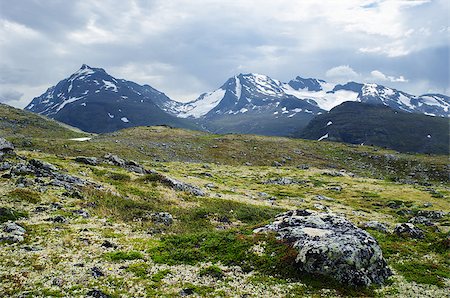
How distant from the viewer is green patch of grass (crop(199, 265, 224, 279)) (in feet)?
83.4

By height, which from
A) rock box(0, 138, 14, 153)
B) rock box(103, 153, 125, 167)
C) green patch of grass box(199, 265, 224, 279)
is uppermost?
rock box(0, 138, 14, 153)

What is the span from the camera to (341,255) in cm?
2525

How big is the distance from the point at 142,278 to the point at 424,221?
45.4m

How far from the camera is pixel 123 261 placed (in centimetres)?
2661

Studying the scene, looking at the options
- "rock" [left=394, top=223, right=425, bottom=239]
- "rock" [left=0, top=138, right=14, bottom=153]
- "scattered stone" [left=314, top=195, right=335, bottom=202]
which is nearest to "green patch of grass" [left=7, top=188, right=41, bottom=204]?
"rock" [left=0, top=138, right=14, bottom=153]

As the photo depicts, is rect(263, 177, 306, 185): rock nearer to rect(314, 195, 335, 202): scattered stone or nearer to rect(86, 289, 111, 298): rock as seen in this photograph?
rect(314, 195, 335, 202): scattered stone

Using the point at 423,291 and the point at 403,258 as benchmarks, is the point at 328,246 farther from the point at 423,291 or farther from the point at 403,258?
the point at 403,258

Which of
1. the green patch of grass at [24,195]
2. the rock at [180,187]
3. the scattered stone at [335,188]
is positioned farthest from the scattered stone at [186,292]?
the scattered stone at [335,188]

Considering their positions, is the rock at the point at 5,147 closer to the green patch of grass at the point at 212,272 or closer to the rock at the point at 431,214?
the green patch of grass at the point at 212,272

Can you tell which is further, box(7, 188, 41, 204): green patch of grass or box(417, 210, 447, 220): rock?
box(417, 210, 447, 220): rock

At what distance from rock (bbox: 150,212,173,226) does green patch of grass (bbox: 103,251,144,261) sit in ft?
39.5

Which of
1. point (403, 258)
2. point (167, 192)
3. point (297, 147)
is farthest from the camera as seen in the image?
point (297, 147)

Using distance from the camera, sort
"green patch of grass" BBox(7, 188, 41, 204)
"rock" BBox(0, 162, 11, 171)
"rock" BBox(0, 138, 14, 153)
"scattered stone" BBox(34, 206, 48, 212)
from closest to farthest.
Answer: "scattered stone" BBox(34, 206, 48, 212), "green patch of grass" BBox(7, 188, 41, 204), "rock" BBox(0, 162, 11, 171), "rock" BBox(0, 138, 14, 153)

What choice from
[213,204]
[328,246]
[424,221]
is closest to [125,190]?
[213,204]
